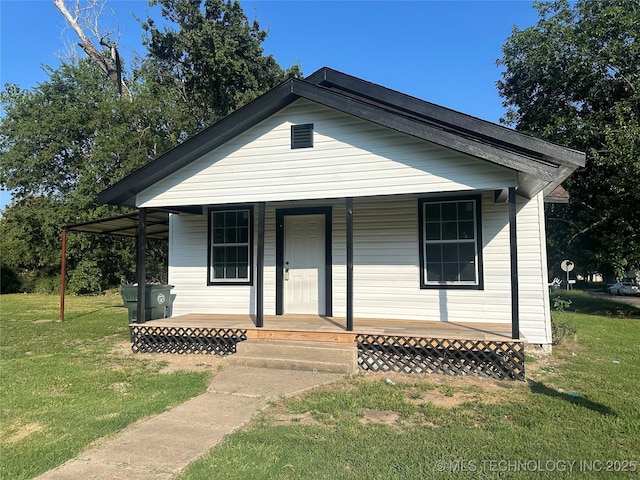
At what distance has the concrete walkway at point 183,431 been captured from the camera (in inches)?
122

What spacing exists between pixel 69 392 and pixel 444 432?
439 cm

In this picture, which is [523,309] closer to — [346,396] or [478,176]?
[478,176]

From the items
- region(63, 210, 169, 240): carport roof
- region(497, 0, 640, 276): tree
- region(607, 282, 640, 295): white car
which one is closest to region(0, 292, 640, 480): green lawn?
region(63, 210, 169, 240): carport roof

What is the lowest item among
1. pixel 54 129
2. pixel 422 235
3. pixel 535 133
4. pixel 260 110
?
pixel 422 235

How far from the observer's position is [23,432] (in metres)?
3.88

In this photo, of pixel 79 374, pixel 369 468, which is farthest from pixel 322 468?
pixel 79 374

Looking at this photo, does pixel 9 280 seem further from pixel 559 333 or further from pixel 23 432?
pixel 559 333

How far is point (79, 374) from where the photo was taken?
587cm

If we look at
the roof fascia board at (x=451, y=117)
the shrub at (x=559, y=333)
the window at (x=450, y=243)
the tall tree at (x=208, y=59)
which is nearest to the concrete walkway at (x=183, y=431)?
Result: the window at (x=450, y=243)

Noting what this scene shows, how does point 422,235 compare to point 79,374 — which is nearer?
point 79,374

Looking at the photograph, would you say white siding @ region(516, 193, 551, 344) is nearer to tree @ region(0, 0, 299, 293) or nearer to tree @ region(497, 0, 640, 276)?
tree @ region(497, 0, 640, 276)

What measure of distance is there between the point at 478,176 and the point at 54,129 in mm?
25211

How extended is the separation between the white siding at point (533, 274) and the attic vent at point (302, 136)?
3927 millimetres

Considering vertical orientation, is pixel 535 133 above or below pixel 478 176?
above
